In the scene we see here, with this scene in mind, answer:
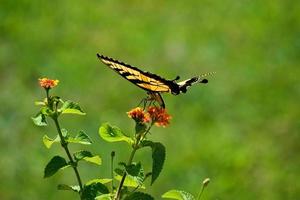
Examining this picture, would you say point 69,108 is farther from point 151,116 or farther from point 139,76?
point 139,76

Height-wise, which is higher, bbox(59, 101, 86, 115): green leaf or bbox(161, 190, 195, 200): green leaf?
bbox(59, 101, 86, 115): green leaf

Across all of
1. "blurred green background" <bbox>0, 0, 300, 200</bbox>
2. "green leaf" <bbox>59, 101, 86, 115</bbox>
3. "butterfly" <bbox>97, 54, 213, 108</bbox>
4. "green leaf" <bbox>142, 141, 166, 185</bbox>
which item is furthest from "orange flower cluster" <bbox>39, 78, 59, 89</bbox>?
"blurred green background" <bbox>0, 0, 300, 200</bbox>

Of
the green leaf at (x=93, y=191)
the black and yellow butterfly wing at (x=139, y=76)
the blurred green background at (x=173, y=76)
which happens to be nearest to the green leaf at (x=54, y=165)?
the green leaf at (x=93, y=191)

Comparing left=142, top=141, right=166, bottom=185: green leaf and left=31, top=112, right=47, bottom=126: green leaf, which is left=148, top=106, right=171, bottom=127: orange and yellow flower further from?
left=31, top=112, right=47, bottom=126: green leaf

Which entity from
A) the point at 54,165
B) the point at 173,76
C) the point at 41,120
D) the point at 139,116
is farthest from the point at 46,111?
the point at 173,76

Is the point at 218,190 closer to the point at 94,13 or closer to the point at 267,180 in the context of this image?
the point at 267,180

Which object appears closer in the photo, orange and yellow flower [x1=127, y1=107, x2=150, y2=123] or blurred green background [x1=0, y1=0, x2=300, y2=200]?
orange and yellow flower [x1=127, y1=107, x2=150, y2=123]
